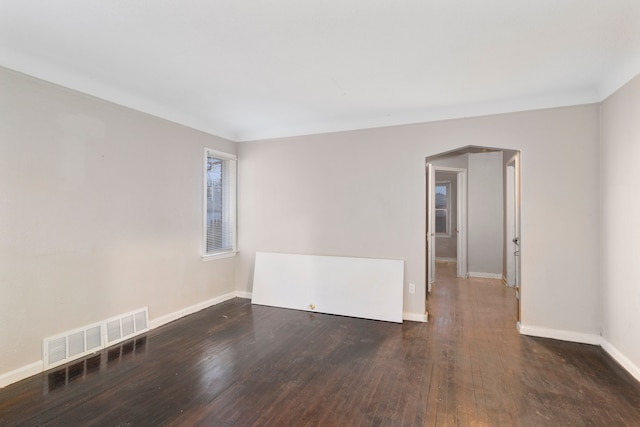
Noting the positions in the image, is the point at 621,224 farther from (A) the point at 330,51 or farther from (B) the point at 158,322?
(B) the point at 158,322

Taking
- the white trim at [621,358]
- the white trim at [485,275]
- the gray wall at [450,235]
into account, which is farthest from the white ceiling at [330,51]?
the gray wall at [450,235]

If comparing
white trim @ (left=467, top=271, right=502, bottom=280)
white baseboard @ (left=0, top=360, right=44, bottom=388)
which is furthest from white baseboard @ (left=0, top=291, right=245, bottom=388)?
white trim @ (left=467, top=271, right=502, bottom=280)

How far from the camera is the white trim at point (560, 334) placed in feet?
10.0

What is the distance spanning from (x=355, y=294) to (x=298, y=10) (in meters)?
3.11

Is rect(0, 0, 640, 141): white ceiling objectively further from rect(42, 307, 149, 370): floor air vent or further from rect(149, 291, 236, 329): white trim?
rect(149, 291, 236, 329): white trim

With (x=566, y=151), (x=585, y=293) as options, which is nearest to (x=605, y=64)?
(x=566, y=151)

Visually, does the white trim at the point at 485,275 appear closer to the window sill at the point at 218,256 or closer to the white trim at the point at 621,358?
the white trim at the point at 621,358

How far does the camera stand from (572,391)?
7.39ft

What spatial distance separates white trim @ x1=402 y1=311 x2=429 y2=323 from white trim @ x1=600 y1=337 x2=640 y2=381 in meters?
1.63

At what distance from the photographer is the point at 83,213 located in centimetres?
281

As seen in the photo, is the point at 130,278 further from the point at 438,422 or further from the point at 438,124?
the point at 438,124

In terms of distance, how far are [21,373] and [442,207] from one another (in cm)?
855

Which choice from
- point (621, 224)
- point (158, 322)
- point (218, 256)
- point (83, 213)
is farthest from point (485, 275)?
point (83, 213)

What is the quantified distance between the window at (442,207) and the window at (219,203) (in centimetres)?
604
